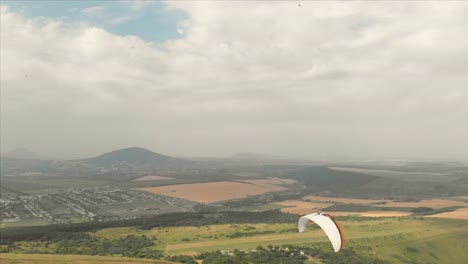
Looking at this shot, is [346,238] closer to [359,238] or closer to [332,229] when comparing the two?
[359,238]

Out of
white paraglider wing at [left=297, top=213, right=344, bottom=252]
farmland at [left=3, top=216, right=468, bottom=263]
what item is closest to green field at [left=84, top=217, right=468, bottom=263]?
farmland at [left=3, top=216, right=468, bottom=263]

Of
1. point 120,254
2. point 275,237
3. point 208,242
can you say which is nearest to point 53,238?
point 120,254

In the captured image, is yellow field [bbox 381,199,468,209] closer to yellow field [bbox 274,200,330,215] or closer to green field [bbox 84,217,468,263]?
yellow field [bbox 274,200,330,215]

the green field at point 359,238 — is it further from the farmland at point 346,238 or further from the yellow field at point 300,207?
the yellow field at point 300,207

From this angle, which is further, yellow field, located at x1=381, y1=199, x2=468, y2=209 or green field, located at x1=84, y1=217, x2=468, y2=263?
yellow field, located at x1=381, y1=199, x2=468, y2=209

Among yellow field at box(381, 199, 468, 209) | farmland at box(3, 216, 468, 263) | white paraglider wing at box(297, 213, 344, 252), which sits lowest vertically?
yellow field at box(381, 199, 468, 209)

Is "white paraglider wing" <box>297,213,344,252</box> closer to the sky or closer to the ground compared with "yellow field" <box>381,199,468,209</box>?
closer to the sky

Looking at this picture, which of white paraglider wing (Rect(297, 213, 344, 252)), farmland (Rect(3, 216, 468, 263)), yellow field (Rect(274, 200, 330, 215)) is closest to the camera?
white paraglider wing (Rect(297, 213, 344, 252))

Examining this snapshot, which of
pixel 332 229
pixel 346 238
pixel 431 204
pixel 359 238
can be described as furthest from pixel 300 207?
pixel 332 229
